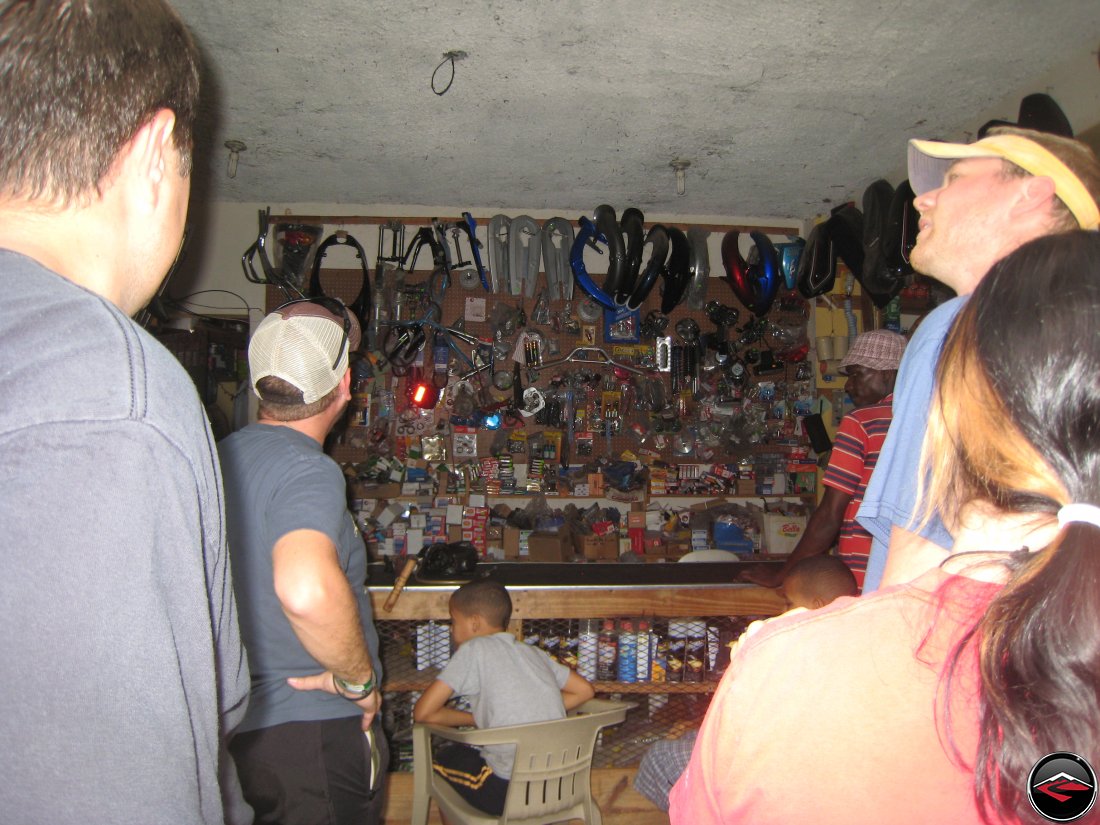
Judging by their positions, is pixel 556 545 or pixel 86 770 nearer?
pixel 86 770

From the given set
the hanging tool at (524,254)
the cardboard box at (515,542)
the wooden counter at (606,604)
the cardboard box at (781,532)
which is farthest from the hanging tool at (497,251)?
the wooden counter at (606,604)

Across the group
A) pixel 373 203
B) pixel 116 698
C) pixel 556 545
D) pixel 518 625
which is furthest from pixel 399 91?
pixel 116 698

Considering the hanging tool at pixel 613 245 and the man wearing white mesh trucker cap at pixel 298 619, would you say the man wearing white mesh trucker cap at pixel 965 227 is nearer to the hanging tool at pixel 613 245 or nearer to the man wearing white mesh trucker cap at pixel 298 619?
the man wearing white mesh trucker cap at pixel 298 619

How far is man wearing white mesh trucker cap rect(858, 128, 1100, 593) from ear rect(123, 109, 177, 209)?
94 cm

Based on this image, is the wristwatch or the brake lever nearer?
the wristwatch

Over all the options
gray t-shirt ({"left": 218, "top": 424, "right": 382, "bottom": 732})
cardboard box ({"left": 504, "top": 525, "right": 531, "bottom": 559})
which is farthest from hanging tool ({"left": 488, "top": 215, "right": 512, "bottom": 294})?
gray t-shirt ({"left": 218, "top": 424, "right": 382, "bottom": 732})

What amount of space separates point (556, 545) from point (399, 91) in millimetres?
3434

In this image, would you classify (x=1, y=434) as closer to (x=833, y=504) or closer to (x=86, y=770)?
(x=86, y=770)

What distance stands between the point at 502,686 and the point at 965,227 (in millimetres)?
1913

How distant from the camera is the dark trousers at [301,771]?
1531mm

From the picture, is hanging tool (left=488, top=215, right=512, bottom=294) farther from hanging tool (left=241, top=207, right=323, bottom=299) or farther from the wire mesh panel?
the wire mesh panel

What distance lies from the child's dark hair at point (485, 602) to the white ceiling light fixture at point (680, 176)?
350cm

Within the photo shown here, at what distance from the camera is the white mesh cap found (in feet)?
5.73

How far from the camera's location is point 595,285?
5.38m
